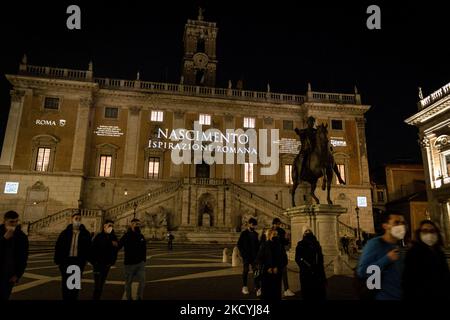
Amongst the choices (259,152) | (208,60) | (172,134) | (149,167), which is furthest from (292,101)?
(149,167)

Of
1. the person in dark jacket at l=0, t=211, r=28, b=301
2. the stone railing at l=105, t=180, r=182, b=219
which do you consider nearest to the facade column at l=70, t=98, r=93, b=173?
the stone railing at l=105, t=180, r=182, b=219

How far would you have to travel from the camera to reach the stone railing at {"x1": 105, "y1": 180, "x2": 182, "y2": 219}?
2784 centimetres

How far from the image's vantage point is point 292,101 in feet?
122

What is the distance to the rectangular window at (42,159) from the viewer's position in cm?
3058

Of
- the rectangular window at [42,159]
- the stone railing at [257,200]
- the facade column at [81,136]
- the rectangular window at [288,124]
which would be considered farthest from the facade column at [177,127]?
the rectangular window at [42,159]

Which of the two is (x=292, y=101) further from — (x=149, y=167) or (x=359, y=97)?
(x=149, y=167)

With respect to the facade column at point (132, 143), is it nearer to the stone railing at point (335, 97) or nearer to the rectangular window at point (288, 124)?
the rectangular window at point (288, 124)

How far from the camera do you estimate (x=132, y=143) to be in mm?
33094

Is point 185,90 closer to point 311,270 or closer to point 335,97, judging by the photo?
point 335,97

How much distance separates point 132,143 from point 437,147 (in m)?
29.8

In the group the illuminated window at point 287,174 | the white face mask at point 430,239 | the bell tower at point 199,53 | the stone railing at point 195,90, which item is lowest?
the white face mask at point 430,239

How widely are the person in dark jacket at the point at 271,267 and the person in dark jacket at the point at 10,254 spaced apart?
4336mm

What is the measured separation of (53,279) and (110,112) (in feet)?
87.6

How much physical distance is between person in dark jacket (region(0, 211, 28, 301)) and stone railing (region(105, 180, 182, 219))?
22706 mm
